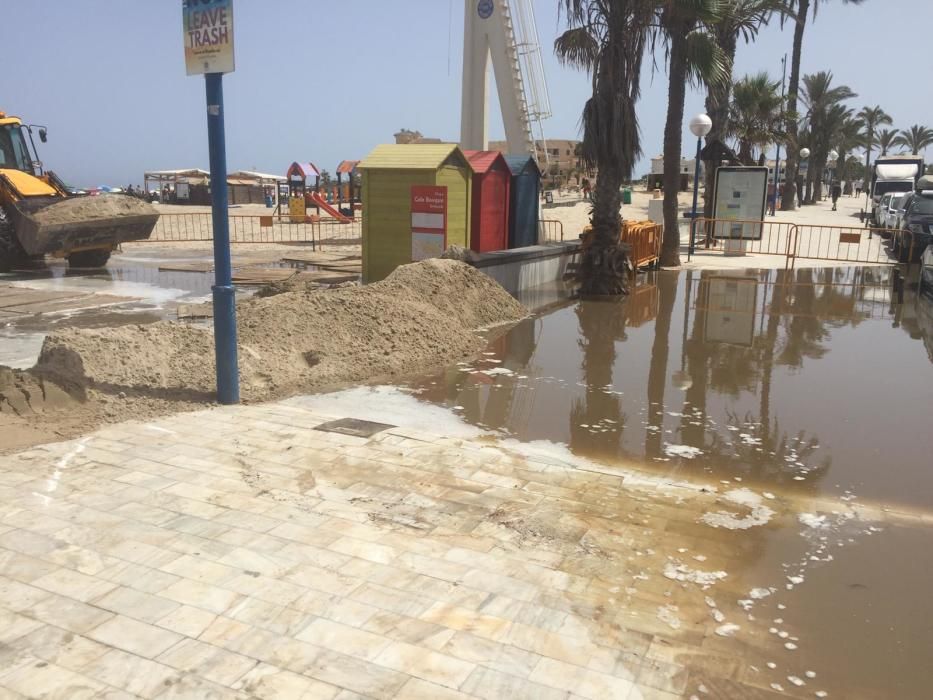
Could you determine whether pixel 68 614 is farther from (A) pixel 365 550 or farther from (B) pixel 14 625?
(A) pixel 365 550

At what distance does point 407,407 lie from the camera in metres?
7.48

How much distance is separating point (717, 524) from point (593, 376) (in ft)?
13.8

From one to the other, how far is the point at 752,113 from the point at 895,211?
8405 mm

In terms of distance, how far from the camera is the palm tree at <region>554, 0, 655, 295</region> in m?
14.0

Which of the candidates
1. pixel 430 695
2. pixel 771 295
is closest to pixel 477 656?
pixel 430 695

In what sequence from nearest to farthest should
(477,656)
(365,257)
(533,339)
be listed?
(477,656) < (533,339) < (365,257)

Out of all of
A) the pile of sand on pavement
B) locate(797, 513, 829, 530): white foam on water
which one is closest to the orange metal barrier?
the pile of sand on pavement

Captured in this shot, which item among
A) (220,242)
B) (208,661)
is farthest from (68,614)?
(220,242)

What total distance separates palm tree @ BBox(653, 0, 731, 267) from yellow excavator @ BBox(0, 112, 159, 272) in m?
12.8

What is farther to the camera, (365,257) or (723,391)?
(365,257)

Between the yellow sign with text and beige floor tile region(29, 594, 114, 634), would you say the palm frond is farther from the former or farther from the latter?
beige floor tile region(29, 594, 114, 634)

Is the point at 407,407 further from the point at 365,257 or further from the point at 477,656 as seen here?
the point at 365,257

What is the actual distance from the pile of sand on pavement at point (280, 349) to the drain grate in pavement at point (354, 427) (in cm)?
117

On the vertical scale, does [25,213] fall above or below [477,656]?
above
